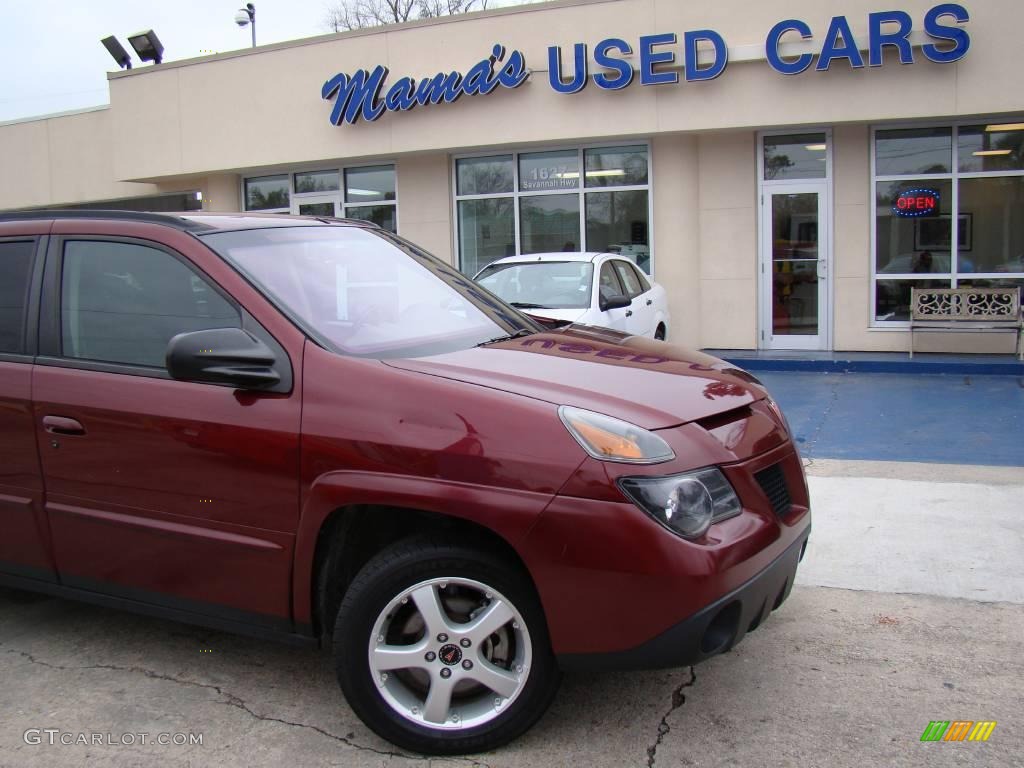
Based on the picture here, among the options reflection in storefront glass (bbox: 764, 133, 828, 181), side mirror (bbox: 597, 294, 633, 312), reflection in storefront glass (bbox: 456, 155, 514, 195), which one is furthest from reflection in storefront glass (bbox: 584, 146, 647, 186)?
side mirror (bbox: 597, 294, 633, 312)

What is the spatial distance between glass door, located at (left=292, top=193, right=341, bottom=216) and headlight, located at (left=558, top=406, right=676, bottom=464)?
13.0 m

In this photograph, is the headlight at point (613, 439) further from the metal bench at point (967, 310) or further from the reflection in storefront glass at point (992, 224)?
the reflection in storefront glass at point (992, 224)

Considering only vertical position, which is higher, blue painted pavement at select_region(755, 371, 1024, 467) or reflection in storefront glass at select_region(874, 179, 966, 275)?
reflection in storefront glass at select_region(874, 179, 966, 275)

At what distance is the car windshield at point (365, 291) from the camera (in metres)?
3.38

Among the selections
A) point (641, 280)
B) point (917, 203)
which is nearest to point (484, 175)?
point (641, 280)

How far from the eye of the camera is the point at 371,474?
2949 mm

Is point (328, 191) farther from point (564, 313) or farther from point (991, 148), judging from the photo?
point (991, 148)

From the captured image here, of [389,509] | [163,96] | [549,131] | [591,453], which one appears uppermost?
[163,96]

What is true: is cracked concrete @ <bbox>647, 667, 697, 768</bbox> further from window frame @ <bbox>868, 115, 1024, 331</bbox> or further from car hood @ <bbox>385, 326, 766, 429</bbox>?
window frame @ <bbox>868, 115, 1024, 331</bbox>

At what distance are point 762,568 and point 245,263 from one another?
214cm

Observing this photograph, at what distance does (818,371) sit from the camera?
11438 millimetres

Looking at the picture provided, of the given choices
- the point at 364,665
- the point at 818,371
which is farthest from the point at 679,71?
the point at 364,665

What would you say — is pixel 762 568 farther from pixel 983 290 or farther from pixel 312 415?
pixel 983 290

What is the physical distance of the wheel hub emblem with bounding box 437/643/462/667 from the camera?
2.98 m
